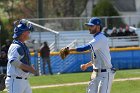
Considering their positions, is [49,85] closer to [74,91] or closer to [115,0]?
[74,91]

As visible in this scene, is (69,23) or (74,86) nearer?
(74,86)

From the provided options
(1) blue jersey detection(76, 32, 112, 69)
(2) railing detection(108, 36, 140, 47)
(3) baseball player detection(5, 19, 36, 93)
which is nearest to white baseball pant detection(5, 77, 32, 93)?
Answer: (3) baseball player detection(5, 19, 36, 93)

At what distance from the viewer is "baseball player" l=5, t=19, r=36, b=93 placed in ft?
29.0

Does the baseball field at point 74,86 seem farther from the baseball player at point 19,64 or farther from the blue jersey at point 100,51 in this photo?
the baseball player at point 19,64

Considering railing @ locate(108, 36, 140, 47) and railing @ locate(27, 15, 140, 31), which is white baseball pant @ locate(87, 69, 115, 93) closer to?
railing @ locate(108, 36, 140, 47)

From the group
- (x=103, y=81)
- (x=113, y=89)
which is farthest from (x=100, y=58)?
(x=113, y=89)

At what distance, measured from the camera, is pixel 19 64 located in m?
8.80

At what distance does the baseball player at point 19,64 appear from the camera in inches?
348

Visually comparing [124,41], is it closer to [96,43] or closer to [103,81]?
[103,81]

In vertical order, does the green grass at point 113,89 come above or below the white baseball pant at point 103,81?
below

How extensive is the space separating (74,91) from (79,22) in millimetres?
20974

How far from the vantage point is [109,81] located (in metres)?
10.2

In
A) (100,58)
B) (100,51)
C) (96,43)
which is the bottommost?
(100,58)

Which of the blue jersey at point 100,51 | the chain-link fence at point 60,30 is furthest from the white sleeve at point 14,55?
the chain-link fence at point 60,30
